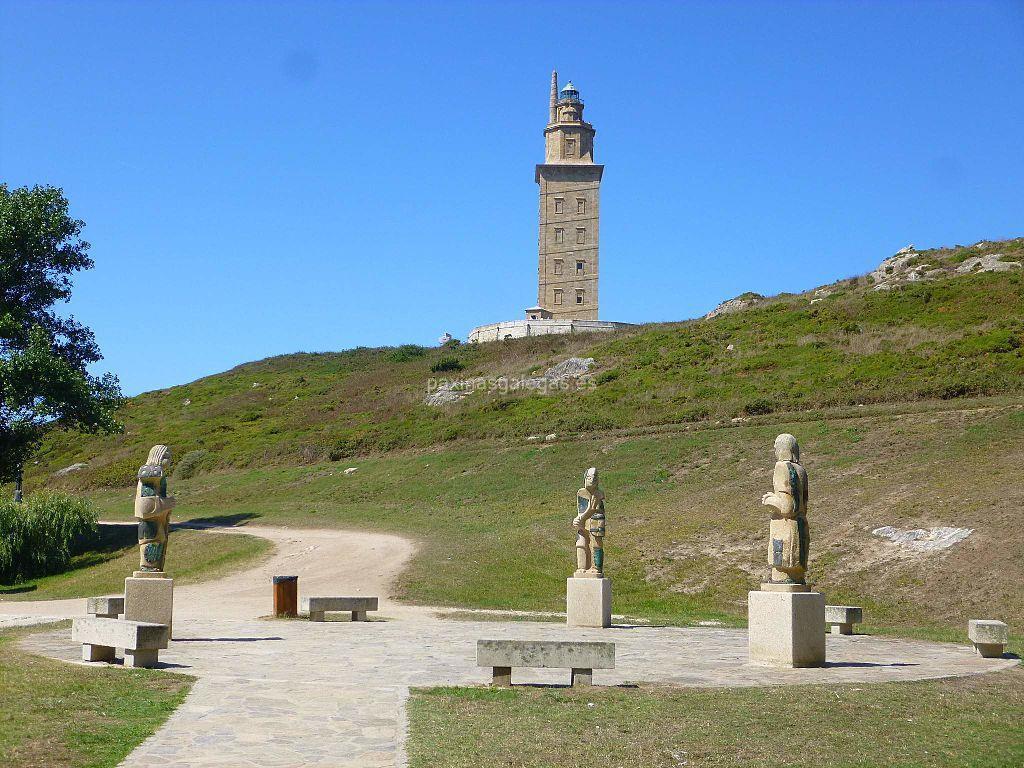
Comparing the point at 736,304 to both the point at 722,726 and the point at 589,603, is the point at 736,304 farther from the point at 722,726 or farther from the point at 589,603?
the point at 722,726

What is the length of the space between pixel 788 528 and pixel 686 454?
88.4 ft

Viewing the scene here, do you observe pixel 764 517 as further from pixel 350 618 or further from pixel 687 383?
pixel 687 383

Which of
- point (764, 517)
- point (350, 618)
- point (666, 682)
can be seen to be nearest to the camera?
point (666, 682)

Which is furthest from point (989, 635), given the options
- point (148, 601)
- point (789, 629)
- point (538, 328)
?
point (538, 328)

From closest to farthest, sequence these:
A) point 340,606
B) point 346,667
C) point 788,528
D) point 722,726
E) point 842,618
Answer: point 722,726
point 346,667
point 788,528
point 842,618
point 340,606

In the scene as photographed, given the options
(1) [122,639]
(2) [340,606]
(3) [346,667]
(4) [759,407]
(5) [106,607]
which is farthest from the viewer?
(4) [759,407]

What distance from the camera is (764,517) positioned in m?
29.4

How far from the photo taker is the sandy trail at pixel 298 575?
2188 centimetres

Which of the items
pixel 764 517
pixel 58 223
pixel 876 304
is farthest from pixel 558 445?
pixel 876 304

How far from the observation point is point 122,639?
12203 millimetres

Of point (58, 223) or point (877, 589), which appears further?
point (58, 223)

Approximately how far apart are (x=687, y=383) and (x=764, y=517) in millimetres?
25032

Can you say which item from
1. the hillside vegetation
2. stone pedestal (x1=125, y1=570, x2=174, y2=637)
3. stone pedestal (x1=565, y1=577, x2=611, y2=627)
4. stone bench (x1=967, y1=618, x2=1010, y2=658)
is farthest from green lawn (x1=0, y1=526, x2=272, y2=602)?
stone bench (x1=967, y1=618, x2=1010, y2=658)

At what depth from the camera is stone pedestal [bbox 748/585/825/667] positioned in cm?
1272
